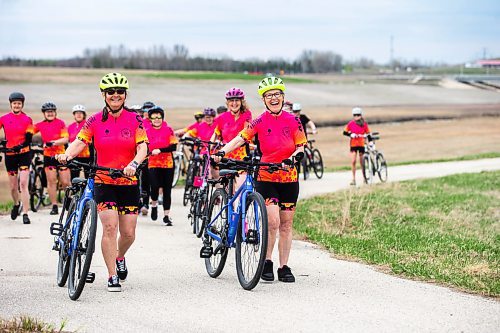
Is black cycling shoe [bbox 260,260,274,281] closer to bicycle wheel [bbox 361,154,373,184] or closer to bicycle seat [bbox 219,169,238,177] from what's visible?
bicycle seat [bbox 219,169,238,177]

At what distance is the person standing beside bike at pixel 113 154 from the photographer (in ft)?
31.3

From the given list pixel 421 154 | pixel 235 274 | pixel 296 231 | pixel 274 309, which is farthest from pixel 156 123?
pixel 421 154

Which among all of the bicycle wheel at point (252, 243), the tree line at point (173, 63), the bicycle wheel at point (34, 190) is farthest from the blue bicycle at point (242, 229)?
the tree line at point (173, 63)

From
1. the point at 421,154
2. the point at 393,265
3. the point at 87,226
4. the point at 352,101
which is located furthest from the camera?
the point at 352,101

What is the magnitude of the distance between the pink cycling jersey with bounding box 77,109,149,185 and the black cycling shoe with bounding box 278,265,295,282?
186cm

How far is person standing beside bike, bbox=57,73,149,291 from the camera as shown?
376 inches

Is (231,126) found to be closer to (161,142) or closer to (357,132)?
(161,142)

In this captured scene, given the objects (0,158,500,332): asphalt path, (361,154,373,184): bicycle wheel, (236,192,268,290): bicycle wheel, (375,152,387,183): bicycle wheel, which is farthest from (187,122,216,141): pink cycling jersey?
(236,192,268,290): bicycle wheel

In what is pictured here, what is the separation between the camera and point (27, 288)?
9.69 metres

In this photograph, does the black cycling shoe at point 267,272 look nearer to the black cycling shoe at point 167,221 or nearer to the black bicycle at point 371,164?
the black cycling shoe at point 167,221

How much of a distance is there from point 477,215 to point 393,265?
673 centimetres

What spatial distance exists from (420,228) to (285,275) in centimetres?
546

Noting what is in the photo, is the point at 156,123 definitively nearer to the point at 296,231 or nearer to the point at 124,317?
the point at 296,231

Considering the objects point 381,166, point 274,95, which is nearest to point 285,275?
point 274,95
